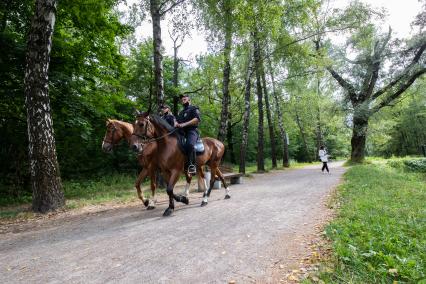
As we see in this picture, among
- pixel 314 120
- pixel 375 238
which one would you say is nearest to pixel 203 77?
pixel 314 120

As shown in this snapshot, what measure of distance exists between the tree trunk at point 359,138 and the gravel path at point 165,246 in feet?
68.8

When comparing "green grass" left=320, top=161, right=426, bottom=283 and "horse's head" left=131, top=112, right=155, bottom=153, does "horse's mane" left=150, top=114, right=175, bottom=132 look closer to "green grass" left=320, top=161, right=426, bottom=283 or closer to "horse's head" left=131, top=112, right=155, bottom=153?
"horse's head" left=131, top=112, right=155, bottom=153

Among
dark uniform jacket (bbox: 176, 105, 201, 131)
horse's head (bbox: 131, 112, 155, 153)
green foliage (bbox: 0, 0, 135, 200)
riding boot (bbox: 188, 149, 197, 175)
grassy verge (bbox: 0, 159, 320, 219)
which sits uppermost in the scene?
green foliage (bbox: 0, 0, 135, 200)

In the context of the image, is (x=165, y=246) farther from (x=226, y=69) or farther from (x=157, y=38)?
(x=226, y=69)

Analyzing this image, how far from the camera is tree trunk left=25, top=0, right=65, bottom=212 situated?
8633 millimetres

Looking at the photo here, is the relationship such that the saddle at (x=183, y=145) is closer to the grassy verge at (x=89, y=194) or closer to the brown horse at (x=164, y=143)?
the brown horse at (x=164, y=143)

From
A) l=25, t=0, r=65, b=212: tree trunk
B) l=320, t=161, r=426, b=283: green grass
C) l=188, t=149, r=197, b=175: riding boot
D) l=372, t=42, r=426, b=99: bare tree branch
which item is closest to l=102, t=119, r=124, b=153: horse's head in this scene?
l=25, t=0, r=65, b=212: tree trunk

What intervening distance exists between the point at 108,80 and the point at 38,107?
632cm

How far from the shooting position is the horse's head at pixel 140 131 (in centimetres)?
750

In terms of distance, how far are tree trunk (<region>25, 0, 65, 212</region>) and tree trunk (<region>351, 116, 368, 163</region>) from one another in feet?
79.9

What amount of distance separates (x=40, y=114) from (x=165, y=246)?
594 centimetres

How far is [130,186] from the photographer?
15.6 meters

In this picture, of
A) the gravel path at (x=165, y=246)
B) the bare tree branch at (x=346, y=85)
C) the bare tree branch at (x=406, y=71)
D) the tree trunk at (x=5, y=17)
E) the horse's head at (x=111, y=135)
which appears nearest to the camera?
the gravel path at (x=165, y=246)

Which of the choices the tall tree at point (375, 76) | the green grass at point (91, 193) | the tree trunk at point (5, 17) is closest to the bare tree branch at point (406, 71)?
the tall tree at point (375, 76)
